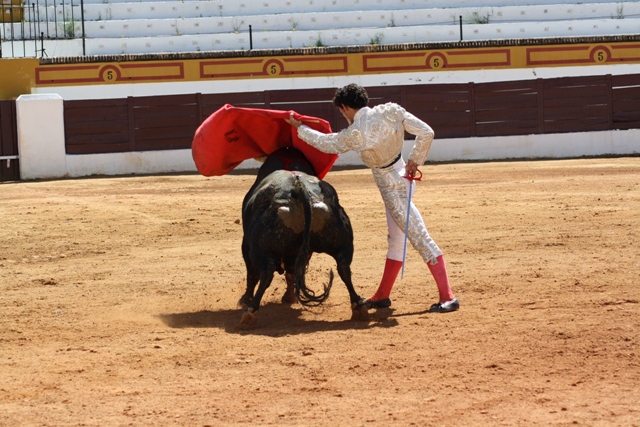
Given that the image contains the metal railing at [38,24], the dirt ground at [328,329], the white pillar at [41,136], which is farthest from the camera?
the metal railing at [38,24]

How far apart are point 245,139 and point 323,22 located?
38.9 feet

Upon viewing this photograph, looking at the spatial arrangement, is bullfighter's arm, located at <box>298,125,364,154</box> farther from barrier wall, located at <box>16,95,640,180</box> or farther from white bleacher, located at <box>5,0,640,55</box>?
white bleacher, located at <box>5,0,640,55</box>

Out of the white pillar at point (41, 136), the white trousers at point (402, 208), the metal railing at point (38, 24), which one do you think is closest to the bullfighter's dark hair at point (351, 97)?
the white trousers at point (402, 208)

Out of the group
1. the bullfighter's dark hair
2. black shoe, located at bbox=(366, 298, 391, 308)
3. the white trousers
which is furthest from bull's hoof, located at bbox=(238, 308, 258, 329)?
the bullfighter's dark hair

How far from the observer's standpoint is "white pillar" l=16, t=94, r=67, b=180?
14.5 meters

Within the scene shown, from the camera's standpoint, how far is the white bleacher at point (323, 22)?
54.3 feet

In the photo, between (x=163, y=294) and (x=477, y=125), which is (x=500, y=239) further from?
(x=477, y=125)

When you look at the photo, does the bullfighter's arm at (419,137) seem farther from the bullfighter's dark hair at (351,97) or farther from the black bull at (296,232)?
the black bull at (296,232)

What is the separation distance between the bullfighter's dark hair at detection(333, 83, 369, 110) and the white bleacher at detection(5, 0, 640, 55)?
38.2ft

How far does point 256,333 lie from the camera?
4824 millimetres

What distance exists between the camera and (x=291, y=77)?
15773 mm

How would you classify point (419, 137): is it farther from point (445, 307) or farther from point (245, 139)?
point (245, 139)

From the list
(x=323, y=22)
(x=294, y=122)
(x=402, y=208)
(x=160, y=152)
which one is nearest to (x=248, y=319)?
(x=402, y=208)

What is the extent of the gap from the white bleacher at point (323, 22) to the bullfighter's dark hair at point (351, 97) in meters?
11.7
